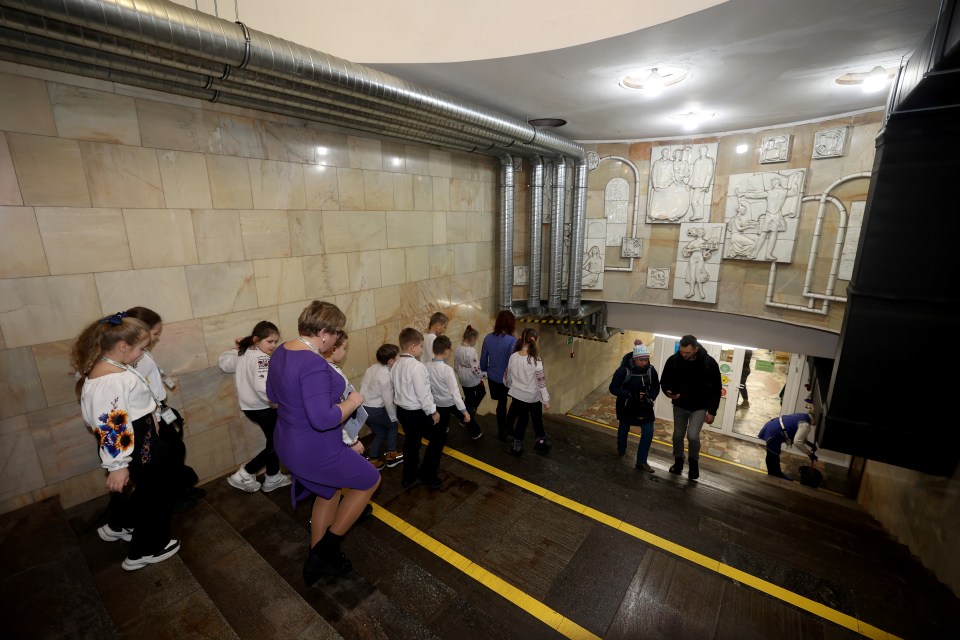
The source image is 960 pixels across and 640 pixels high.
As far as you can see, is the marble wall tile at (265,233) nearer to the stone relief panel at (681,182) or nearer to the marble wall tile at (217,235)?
the marble wall tile at (217,235)

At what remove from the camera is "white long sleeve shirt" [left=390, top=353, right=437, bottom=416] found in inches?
151

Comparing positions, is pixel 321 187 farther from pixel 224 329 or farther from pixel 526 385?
pixel 526 385

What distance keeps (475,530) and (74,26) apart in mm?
4671

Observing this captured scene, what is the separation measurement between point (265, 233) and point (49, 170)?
167cm

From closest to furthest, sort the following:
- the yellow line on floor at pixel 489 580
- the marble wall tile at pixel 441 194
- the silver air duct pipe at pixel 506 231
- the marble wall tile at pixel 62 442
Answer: the yellow line on floor at pixel 489 580 → the marble wall tile at pixel 62 442 → the marble wall tile at pixel 441 194 → the silver air duct pipe at pixel 506 231

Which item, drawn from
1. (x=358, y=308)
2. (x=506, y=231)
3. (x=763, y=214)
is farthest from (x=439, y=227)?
(x=763, y=214)

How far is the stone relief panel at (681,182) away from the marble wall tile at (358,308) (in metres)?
5.71

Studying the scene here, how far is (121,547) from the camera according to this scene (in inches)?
123

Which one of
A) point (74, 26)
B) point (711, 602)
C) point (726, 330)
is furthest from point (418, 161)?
point (726, 330)

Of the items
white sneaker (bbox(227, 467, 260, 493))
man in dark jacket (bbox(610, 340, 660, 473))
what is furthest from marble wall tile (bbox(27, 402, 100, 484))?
man in dark jacket (bbox(610, 340, 660, 473))

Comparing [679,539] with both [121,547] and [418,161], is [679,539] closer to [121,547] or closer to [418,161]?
[121,547]

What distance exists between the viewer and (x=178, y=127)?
3.76 meters

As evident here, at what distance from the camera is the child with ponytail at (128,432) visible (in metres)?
2.51

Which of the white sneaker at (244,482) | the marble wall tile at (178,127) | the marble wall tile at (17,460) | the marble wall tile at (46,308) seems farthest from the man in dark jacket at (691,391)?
the marble wall tile at (17,460)
